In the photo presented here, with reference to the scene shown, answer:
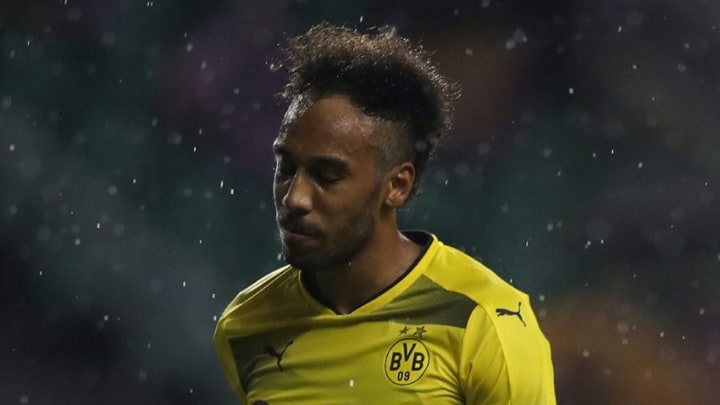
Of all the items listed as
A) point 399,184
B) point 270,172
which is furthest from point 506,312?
point 270,172

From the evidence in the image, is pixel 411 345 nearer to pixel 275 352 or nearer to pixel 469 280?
pixel 469 280

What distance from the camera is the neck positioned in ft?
11.4

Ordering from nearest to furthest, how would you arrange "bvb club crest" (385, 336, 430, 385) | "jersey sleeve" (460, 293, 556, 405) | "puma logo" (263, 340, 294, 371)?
1. "jersey sleeve" (460, 293, 556, 405)
2. "bvb club crest" (385, 336, 430, 385)
3. "puma logo" (263, 340, 294, 371)

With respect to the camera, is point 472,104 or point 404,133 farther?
point 472,104

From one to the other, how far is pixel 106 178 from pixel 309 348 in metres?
3.77

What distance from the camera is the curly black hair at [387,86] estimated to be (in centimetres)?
341

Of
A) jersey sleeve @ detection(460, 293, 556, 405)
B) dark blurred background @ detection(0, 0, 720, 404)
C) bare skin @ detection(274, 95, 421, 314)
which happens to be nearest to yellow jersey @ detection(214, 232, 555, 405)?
jersey sleeve @ detection(460, 293, 556, 405)

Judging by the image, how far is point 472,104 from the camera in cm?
699

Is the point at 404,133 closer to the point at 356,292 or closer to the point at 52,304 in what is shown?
the point at 356,292

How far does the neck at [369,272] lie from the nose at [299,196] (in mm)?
226

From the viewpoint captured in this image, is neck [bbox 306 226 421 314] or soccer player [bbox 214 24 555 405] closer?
soccer player [bbox 214 24 555 405]

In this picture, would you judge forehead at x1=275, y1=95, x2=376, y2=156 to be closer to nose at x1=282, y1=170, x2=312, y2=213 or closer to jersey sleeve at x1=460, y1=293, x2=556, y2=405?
nose at x1=282, y1=170, x2=312, y2=213

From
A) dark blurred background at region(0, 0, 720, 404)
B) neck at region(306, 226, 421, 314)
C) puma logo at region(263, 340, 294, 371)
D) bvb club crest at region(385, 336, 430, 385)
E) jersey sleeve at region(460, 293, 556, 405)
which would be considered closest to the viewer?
jersey sleeve at region(460, 293, 556, 405)

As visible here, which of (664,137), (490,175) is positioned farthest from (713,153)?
(490,175)
